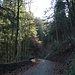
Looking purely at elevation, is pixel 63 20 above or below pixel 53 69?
above

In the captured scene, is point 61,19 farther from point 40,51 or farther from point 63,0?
point 40,51

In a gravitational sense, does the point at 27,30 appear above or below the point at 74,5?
below

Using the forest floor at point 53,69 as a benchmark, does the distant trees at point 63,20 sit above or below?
above

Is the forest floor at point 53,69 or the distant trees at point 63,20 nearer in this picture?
the forest floor at point 53,69

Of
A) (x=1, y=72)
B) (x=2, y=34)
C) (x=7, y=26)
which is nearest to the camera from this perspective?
(x=1, y=72)

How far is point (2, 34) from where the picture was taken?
501 inches

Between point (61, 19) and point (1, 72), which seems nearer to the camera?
point (1, 72)

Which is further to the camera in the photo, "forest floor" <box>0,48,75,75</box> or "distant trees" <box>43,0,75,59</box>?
"distant trees" <box>43,0,75,59</box>

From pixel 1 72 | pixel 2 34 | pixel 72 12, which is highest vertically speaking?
pixel 72 12

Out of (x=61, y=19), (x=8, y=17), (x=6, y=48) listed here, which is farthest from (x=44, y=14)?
(x=6, y=48)

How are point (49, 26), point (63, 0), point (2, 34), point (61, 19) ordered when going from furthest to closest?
point (49, 26) → point (61, 19) → point (63, 0) → point (2, 34)

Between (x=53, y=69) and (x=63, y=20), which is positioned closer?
(x=53, y=69)

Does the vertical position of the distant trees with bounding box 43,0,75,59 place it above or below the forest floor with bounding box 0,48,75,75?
above

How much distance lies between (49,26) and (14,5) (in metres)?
11.2
